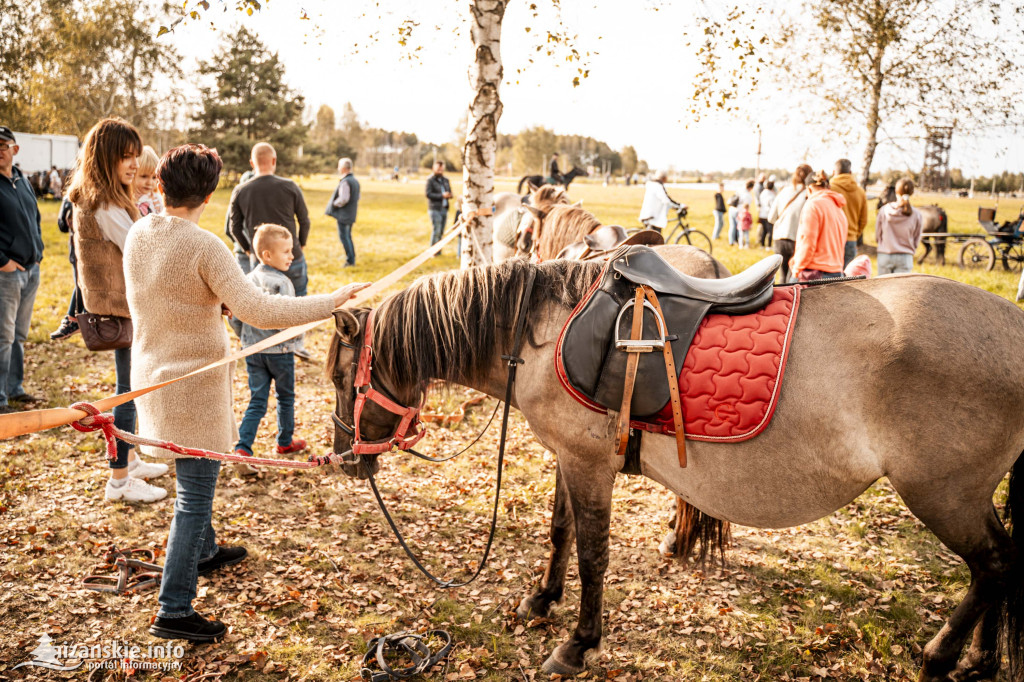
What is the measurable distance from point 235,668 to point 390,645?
732mm

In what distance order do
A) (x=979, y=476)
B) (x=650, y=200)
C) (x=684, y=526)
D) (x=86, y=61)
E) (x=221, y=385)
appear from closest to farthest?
(x=979, y=476) → (x=221, y=385) → (x=684, y=526) → (x=650, y=200) → (x=86, y=61)

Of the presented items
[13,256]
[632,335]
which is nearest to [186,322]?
[632,335]

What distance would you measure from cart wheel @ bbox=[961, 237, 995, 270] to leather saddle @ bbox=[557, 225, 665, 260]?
523 inches

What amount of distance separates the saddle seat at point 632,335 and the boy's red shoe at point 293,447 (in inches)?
136

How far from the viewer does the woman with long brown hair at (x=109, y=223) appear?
3715mm

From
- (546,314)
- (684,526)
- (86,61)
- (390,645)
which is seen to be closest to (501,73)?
(546,314)

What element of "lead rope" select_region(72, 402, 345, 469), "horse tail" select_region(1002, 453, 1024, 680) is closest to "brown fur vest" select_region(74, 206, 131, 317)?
"lead rope" select_region(72, 402, 345, 469)

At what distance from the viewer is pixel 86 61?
117 ft

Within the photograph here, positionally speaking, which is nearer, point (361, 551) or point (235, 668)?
point (235, 668)

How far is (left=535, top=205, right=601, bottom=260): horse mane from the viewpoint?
572 centimetres

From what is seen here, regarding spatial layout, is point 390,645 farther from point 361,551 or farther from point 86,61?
point 86,61

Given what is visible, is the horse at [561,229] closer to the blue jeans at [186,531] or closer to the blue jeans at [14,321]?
the blue jeans at [186,531]

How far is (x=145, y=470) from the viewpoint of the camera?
485cm

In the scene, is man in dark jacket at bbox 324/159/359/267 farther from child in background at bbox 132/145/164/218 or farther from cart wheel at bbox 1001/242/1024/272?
cart wheel at bbox 1001/242/1024/272
